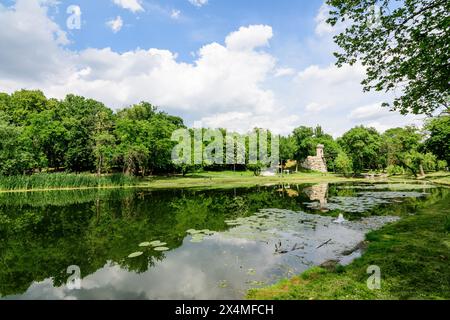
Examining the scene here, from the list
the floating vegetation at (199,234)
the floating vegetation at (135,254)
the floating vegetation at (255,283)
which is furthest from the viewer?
the floating vegetation at (199,234)

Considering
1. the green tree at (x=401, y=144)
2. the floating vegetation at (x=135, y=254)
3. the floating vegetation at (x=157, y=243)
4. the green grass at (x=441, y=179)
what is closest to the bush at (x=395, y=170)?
the green tree at (x=401, y=144)

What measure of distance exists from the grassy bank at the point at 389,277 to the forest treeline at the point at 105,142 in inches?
1499

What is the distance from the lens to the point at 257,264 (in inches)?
368

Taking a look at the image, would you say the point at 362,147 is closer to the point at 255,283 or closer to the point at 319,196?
the point at 319,196

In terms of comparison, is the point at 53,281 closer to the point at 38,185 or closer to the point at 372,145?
the point at 38,185

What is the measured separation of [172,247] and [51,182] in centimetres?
3345

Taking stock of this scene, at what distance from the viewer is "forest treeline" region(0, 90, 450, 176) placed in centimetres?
4094

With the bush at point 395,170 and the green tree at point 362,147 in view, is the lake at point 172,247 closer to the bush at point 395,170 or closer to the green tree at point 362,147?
the bush at point 395,170

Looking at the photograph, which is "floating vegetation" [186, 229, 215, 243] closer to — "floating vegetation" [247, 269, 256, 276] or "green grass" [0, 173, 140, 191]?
"floating vegetation" [247, 269, 256, 276]

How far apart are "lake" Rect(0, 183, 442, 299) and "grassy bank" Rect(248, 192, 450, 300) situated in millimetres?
790

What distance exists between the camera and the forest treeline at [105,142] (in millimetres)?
40938

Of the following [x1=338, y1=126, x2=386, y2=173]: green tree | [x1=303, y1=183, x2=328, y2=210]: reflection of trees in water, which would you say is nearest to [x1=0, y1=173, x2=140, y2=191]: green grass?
[x1=303, y1=183, x2=328, y2=210]: reflection of trees in water
